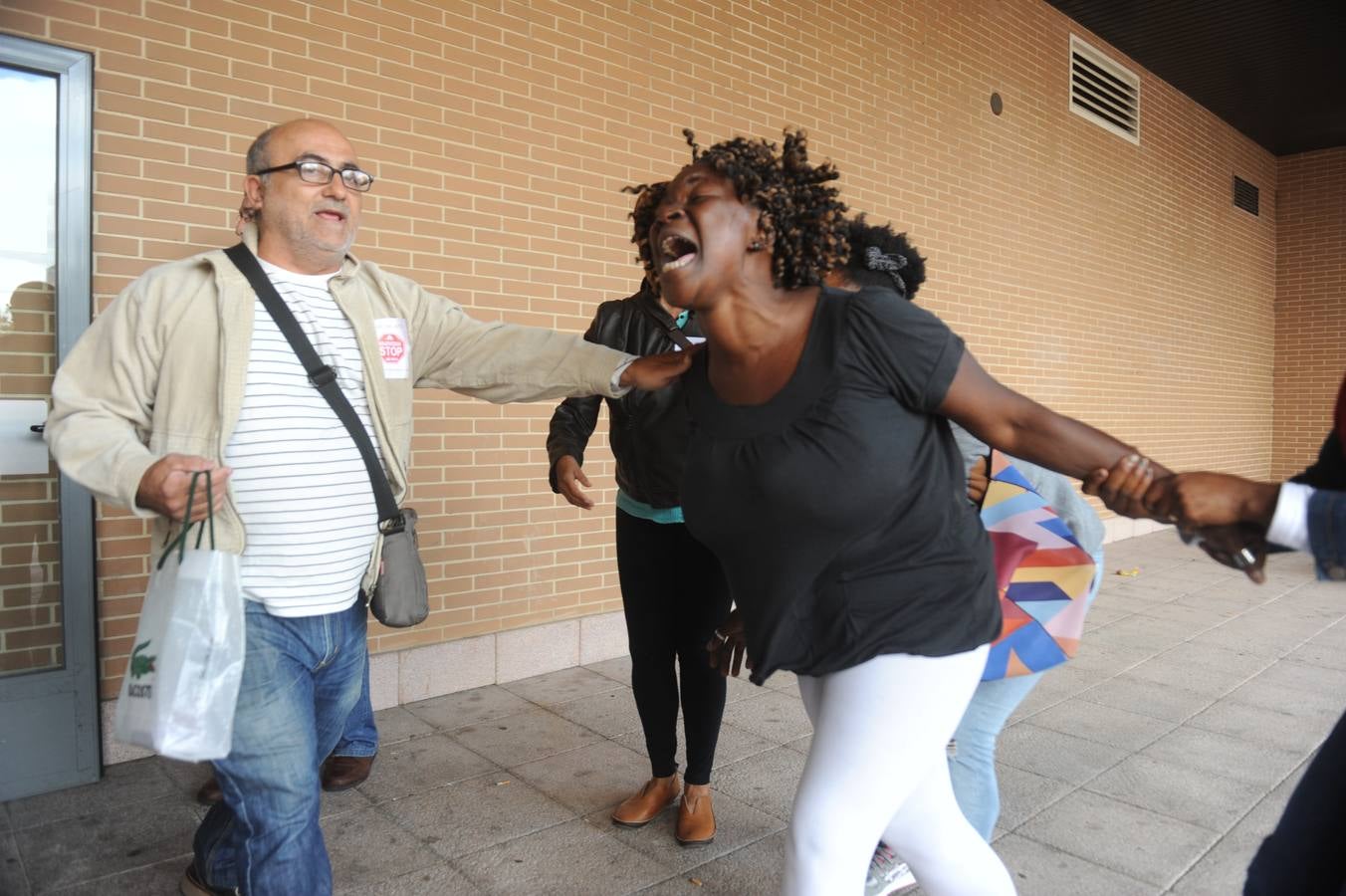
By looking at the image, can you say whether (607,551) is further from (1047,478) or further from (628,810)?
(1047,478)

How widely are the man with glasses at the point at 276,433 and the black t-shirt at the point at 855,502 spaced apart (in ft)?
1.95

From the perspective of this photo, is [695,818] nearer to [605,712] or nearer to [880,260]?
[605,712]

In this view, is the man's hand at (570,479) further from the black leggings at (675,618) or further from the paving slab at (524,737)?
the paving slab at (524,737)

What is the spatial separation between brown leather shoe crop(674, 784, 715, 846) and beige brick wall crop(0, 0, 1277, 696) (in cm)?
187

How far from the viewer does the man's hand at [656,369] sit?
2.45 metres

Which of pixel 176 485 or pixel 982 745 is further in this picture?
pixel 982 745

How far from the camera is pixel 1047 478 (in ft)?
8.75

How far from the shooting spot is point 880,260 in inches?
107

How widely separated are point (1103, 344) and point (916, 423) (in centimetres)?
901

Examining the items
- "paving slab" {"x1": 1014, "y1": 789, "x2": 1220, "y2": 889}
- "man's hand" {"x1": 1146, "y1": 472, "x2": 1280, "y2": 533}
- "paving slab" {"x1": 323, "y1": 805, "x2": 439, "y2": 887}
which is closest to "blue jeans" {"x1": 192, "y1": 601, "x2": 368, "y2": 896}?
"paving slab" {"x1": 323, "y1": 805, "x2": 439, "y2": 887}

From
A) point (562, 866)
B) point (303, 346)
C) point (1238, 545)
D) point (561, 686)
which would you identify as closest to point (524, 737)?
point (561, 686)

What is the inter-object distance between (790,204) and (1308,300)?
14365 mm

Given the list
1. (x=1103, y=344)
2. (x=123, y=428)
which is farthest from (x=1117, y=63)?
(x=123, y=428)

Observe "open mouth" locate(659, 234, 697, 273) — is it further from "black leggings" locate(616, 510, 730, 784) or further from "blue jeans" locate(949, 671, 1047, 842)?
"blue jeans" locate(949, 671, 1047, 842)
